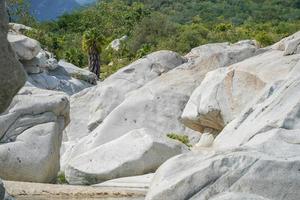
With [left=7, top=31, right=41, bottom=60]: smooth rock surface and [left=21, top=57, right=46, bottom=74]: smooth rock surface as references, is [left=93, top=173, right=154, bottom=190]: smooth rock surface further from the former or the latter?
[left=21, top=57, right=46, bottom=74]: smooth rock surface

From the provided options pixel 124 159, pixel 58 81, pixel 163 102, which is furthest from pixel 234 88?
pixel 58 81

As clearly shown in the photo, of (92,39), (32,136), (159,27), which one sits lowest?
(159,27)

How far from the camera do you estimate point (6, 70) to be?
22.0 feet

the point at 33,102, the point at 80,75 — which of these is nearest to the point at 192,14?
the point at 80,75

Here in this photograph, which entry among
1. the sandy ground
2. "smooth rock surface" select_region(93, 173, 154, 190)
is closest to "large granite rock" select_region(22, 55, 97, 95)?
"smooth rock surface" select_region(93, 173, 154, 190)

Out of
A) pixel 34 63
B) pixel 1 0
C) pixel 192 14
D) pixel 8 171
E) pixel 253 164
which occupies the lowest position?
pixel 192 14

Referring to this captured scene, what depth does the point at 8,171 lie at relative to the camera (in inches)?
694

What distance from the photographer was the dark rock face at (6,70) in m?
6.68

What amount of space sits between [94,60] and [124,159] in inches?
1514

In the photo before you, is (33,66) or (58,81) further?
(58,81)

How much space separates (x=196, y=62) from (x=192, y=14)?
9645 centimetres

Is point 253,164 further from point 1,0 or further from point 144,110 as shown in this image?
point 144,110

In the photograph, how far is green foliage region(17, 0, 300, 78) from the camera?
66.7m

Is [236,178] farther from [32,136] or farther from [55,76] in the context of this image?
[55,76]
